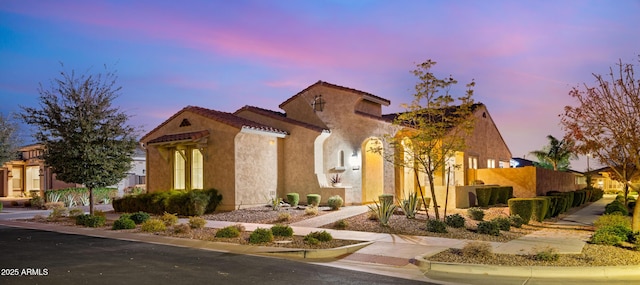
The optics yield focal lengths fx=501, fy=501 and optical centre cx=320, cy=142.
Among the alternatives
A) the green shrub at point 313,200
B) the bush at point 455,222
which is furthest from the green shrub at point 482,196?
the bush at point 455,222

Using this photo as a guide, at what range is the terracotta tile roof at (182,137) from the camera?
72.1ft

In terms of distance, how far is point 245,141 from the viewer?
72.5ft

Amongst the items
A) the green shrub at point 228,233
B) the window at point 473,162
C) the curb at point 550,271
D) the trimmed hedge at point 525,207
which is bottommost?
the curb at point 550,271

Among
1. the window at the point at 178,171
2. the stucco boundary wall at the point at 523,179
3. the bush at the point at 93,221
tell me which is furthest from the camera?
the stucco boundary wall at the point at 523,179

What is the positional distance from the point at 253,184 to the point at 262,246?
32.2ft

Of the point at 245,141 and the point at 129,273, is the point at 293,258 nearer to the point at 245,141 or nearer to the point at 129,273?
the point at 129,273

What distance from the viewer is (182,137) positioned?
22562 mm

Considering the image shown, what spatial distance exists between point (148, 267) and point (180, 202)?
10950mm

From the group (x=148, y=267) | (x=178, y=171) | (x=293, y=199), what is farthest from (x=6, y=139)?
(x=148, y=267)

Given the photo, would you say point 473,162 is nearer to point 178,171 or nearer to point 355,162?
point 355,162

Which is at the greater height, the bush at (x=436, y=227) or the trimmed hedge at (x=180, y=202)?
the trimmed hedge at (x=180, y=202)

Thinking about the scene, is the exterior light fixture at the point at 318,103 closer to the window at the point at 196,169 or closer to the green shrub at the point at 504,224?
the window at the point at 196,169

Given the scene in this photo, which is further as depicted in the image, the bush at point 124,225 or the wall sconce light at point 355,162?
the wall sconce light at point 355,162

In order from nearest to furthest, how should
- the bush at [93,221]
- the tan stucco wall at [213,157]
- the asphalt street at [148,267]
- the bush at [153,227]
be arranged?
1. the asphalt street at [148,267]
2. the bush at [153,227]
3. the bush at [93,221]
4. the tan stucco wall at [213,157]
